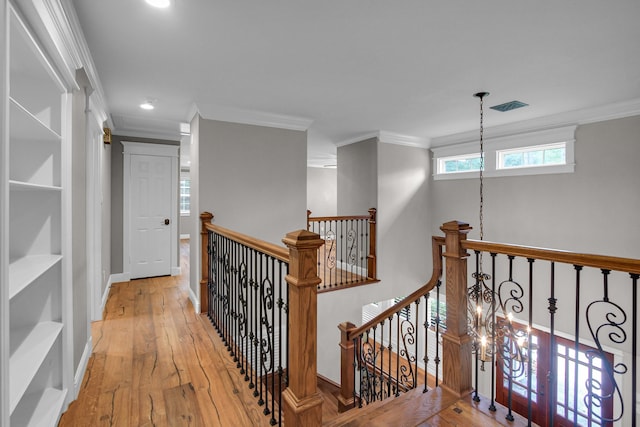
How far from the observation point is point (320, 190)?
10.1 m

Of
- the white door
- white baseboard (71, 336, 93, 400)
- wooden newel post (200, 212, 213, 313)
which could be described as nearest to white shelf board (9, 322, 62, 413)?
white baseboard (71, 336, 93, 400)

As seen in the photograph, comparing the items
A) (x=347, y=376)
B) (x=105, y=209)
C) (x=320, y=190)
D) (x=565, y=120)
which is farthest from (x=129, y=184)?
(x=565, y=120)

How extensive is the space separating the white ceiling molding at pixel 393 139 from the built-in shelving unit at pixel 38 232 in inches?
167

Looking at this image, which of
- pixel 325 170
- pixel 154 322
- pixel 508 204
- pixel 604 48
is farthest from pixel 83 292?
pixel 325 170

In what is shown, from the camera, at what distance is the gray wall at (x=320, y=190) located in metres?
9.96

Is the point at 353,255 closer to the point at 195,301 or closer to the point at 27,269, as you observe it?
the point at 195,301

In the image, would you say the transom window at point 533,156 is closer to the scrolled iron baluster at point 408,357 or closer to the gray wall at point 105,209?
the scrolled iron baluster at point 408,357

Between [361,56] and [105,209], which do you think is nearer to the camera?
[361,56]

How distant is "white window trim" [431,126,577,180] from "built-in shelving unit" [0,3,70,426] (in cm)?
529

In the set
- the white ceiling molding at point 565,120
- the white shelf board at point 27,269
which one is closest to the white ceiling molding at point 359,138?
the white ceiling molding at point 565,120

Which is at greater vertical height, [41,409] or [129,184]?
[129,184]

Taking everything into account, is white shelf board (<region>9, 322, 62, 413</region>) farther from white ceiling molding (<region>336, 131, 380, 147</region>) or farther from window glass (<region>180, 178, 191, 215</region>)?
window glass (<region>180, 178, 191, 215</region>)

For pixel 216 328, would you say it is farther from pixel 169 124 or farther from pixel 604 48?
pixel 604 48

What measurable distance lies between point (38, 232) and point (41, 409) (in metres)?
0.97
